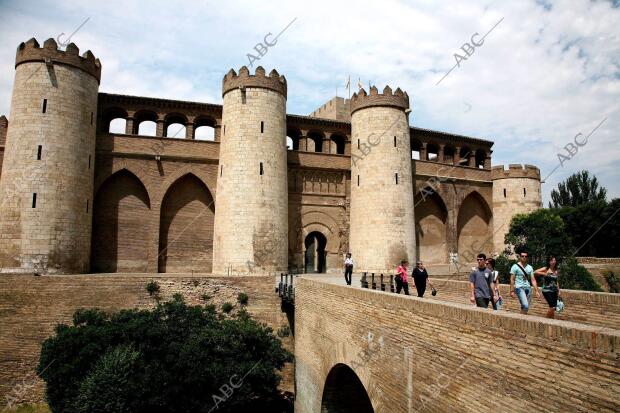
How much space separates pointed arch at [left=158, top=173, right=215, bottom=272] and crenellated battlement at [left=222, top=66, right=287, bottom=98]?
487cm

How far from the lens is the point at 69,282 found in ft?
50.8

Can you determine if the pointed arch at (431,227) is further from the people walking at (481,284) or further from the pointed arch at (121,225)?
the people walking at (481,284)

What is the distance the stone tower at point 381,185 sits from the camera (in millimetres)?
21109

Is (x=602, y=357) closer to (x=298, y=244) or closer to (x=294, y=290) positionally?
(x=294, y=290)

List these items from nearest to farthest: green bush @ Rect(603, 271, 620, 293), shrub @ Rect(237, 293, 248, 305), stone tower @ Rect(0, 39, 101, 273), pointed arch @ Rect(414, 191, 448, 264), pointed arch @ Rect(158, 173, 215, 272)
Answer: shrub @ Rect(237, 293, 248, 305), stone tower @ Rect(0, 39, 101, 273), pointed arch @ Rect(158, 173, 215, 272), green bush @ Rect(603, 271, 620, 293), pointed arch @ Rect(414, 191, 448, 264)

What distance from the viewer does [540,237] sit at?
22344mm

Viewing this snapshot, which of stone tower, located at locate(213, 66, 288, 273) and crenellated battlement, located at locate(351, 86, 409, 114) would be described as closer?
stone tower, located at locate(213, 66, 288, 273)

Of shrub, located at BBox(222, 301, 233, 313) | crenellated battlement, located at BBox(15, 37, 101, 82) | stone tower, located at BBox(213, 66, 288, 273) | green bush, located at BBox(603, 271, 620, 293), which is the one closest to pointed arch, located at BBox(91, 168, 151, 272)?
stone tower, located at BBox(213, 66, 288, 273)

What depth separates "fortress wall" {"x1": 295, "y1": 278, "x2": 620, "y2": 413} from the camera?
12.3 ft

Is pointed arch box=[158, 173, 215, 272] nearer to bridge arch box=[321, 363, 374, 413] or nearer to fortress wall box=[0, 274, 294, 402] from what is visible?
fortress wall box=[0, 274, 294, 402]

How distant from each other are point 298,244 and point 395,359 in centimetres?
1526

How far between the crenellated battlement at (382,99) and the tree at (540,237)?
29.9 feet

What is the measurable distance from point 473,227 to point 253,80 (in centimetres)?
1656

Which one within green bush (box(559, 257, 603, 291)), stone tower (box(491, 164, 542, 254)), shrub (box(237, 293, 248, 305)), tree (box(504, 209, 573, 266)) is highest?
stone tower (box(491, 164, 542, 254))
